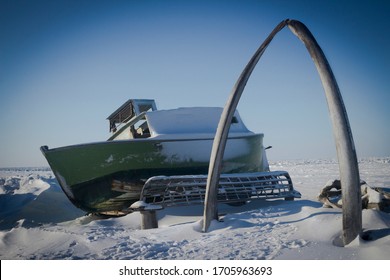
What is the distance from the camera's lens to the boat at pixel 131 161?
5.01m

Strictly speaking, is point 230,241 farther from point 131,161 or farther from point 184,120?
point 184,120

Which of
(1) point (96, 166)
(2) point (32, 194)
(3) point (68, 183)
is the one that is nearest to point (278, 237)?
(1) point (96, 166)

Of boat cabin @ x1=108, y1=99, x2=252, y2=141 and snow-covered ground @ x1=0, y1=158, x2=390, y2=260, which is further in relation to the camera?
boat cabin @ x1=108, y1=99, x2=252, y2=141

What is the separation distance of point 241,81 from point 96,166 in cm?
353

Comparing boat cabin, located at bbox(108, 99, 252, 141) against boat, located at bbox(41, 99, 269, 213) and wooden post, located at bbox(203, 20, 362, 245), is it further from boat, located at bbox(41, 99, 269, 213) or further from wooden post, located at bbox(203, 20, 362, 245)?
wooden post, located at bbox(203, 20, 362, 245)

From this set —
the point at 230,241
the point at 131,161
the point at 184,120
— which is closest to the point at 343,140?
the point at 230,241

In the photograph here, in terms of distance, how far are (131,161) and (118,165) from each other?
265mm

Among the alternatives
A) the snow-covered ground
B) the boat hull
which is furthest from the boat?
the snow-covered ground

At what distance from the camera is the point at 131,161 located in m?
5.04

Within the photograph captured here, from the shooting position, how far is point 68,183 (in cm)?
533

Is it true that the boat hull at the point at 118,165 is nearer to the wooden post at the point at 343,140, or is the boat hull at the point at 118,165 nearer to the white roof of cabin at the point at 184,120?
the white roof of cabin at the point at 184,120

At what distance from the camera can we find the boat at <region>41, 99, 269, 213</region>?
5012 mm

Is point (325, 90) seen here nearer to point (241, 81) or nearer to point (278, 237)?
point (241, 81)
